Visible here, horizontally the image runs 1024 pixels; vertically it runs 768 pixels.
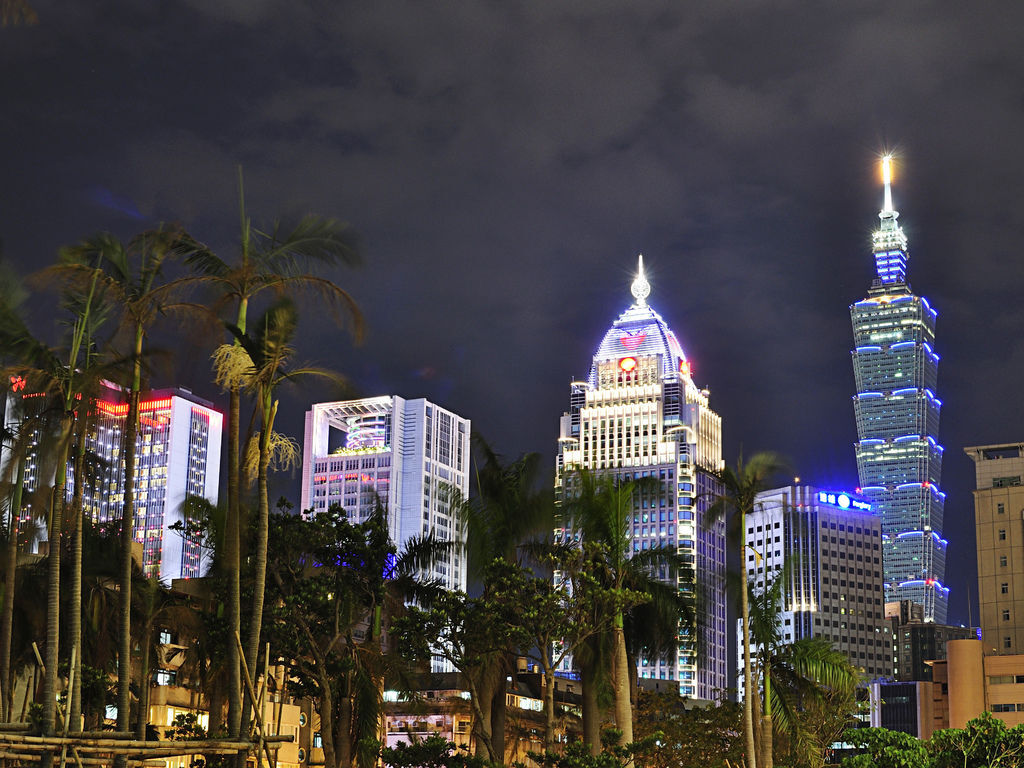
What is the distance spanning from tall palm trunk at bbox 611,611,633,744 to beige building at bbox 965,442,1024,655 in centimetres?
11526

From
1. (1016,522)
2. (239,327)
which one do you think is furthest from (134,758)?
(1016,522)

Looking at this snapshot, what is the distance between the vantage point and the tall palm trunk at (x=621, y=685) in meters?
41.4

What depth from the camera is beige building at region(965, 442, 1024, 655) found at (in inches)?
5881

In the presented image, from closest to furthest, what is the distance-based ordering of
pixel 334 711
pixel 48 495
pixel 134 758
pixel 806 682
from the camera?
pixel 134 758 → pixel 48 495 → pixel 334 711 → pixel 806 682

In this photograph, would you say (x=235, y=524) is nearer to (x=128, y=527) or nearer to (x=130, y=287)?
(x=128, y=527)

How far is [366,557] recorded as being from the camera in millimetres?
44688

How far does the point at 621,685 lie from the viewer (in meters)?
41.8

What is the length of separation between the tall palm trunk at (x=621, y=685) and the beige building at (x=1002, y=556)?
115 metres

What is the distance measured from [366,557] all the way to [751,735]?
43.4 feet

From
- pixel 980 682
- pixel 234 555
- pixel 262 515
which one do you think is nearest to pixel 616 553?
pixel 262 515

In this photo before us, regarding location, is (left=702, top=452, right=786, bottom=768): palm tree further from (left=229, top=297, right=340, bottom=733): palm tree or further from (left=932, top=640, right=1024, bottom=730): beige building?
(left=932, top=640, right=1024, bottom=730): beige building

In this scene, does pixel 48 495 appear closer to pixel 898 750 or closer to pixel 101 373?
pixel 101 373

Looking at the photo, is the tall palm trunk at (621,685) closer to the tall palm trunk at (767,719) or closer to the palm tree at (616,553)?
the palm tree at (616,553)

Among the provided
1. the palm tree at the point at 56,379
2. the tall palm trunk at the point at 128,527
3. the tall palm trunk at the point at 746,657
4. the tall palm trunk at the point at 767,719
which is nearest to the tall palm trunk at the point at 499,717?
the tall palm trunk at the point at 746,657
